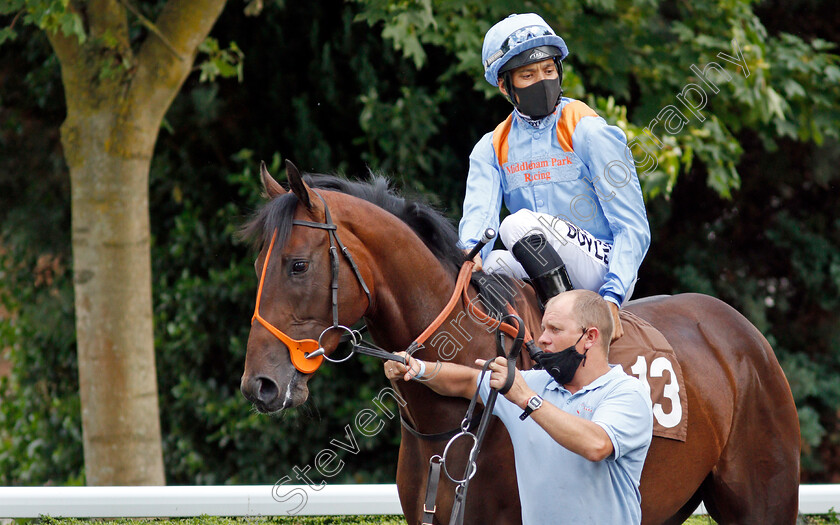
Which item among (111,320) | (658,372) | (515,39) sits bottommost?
(111,320)

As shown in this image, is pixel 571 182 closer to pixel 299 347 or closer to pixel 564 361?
pixel 564 361

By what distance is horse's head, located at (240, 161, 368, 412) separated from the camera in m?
2.25

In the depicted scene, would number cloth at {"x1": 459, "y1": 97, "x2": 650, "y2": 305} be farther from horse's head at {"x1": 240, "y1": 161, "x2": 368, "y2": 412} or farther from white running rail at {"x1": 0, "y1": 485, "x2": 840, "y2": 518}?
white running rail at {"x1": 0, "y1": 485, "x2": 840, "y2": 518}

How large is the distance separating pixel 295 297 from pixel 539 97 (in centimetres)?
106

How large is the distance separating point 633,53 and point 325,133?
2369mm

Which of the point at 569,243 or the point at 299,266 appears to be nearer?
the point at 299,266

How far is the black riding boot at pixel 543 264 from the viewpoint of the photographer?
2592 millimetres

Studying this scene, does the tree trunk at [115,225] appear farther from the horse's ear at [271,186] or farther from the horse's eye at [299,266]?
the horse's eye at [299,266]

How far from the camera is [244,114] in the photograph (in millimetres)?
6465

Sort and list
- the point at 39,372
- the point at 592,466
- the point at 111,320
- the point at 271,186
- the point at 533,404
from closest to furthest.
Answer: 1. the point at 533,404
2. the point at 592,466
3. the point at 271,186
4. the point at 111,320
5. the point at 39,372

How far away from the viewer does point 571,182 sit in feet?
9.01

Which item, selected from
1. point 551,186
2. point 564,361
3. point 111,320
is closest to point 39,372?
point 111,320

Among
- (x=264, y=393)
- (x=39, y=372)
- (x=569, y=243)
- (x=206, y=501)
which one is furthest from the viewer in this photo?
(x=39, y=372)

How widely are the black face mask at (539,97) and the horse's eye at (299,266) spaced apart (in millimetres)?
949
